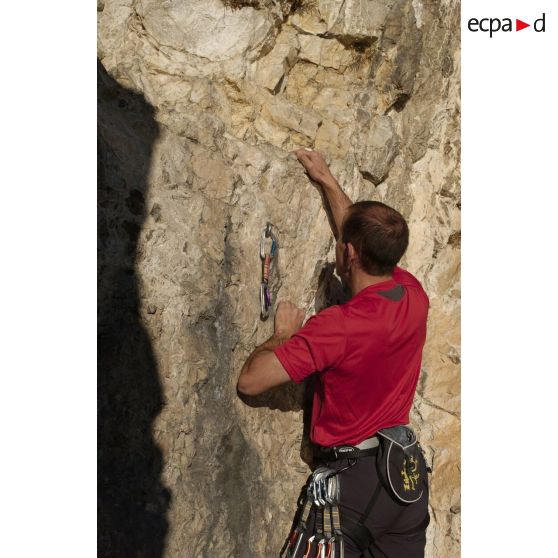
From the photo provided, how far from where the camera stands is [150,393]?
2.59 metres

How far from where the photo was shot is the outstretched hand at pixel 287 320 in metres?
2.94

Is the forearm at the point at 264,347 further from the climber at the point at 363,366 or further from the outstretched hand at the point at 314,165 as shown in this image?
the outstretched hand at the point at 314,165

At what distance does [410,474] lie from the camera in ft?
9.37

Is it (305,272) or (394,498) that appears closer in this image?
(394,498)

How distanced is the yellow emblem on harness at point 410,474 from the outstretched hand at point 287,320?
0.80 metres

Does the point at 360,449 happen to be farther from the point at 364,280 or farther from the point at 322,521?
the point at 364,280

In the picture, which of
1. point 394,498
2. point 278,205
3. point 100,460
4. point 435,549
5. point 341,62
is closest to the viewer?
point 100,460

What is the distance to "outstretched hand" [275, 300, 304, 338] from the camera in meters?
2.94

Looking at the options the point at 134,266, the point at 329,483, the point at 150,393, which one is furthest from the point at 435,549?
the point at 134,266

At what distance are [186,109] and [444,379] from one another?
211cm

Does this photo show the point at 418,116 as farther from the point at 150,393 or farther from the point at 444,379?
the point at 150,393

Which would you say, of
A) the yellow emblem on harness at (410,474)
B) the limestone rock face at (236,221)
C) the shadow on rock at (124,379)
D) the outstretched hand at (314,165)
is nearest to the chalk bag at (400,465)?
the yellow emblem on harness at (410,474)

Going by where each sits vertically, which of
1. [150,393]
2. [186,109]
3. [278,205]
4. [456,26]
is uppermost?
[456,26]

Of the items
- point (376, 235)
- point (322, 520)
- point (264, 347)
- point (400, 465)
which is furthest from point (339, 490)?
point (376, 235)
